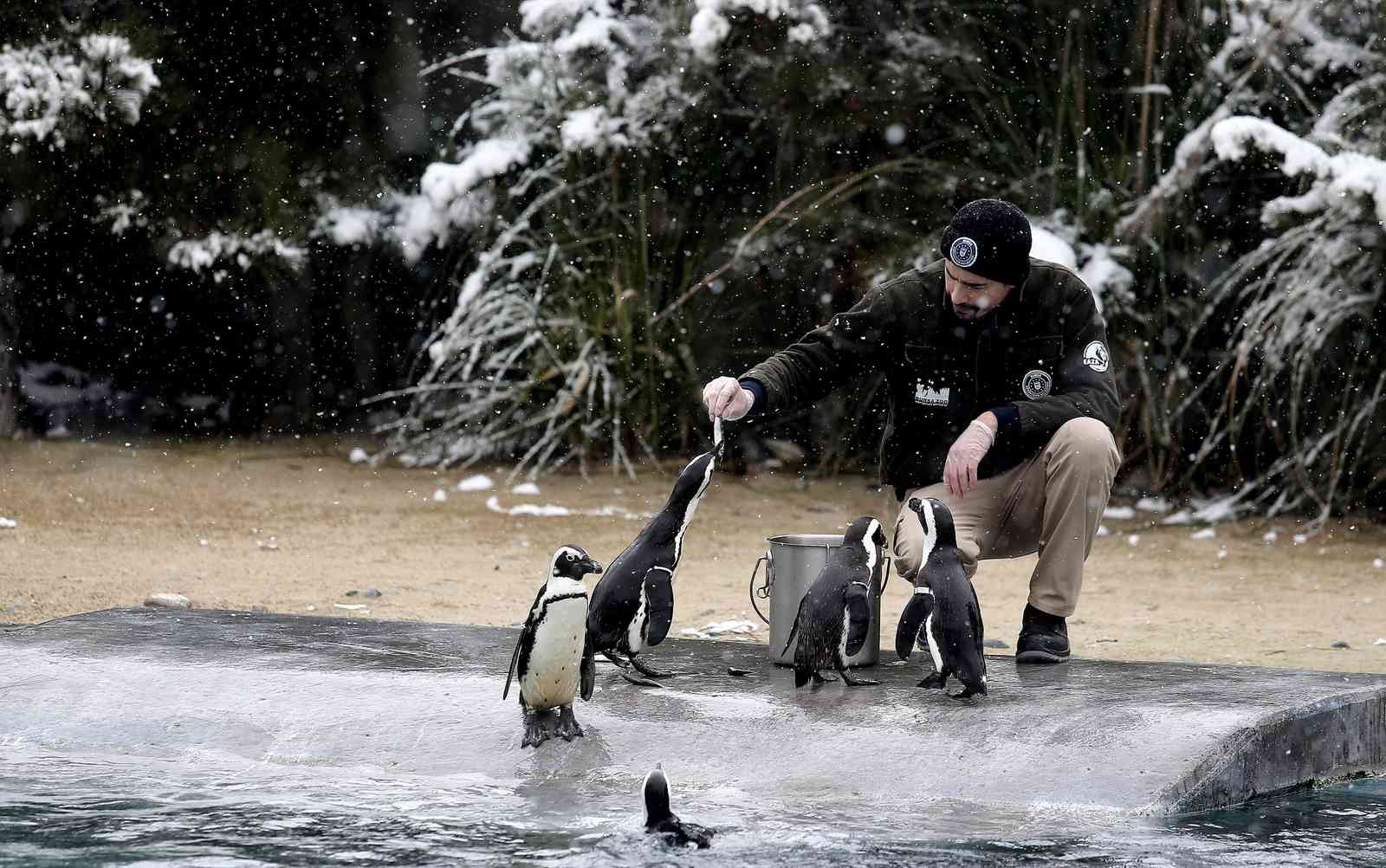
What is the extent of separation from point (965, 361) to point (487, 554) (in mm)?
3338

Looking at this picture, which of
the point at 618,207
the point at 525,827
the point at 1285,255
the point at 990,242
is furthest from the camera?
the point at 618,207

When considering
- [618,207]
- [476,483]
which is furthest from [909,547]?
[618,207]

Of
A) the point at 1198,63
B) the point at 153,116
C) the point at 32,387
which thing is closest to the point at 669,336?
the point at 1198,63

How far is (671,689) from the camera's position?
3621 mm

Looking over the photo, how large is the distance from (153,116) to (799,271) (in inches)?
178

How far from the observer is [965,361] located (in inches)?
161

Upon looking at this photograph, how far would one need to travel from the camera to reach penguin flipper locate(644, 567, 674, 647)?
3.61 m

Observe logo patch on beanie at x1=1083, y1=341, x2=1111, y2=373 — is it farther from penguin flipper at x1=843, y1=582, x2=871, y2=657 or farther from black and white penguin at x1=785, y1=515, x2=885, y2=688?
penguin flipper at x1=843, y1=582, x2=871, y2=657

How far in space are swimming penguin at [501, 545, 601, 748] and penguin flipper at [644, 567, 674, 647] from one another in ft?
0.88

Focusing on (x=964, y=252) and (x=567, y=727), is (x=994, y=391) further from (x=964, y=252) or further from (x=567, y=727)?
(x=567, y=727)

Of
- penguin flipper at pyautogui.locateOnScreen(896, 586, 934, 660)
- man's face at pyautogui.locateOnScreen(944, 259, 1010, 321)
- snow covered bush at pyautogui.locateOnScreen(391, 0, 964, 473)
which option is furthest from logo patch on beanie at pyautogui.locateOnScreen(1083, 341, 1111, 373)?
snow covered bush at pyautogui.locateOnScreen(391, 0, 964, 473)

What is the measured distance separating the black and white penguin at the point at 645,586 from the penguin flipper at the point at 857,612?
1.31 feet

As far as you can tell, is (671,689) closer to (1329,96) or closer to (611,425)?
(611,425)

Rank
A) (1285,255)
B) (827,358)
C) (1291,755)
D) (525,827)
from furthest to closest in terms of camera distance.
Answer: (1285,255) → (827,358) → (1291,755) → (525,827)
